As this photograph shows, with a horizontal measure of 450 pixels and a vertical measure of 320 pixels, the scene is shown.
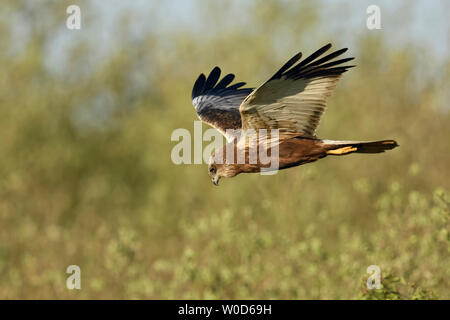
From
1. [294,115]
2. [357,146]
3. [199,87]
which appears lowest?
[357,146]

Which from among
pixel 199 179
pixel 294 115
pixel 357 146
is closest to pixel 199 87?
pixel 294 115

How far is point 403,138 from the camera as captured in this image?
652 inches

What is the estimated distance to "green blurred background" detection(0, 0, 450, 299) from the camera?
9805 mm

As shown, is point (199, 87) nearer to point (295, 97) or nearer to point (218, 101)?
point (218, 101)

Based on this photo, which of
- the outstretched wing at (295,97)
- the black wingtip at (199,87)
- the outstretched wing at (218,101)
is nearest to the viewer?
the outstretched wing at (295,97)

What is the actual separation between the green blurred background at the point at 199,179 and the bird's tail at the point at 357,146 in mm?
690

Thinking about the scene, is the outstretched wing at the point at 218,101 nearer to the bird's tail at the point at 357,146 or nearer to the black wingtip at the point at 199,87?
the black wingtip at the point at 199,87

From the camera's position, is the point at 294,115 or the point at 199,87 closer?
the point at 294,115

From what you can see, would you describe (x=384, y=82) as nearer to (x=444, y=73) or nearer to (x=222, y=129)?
(x=444, y=73)

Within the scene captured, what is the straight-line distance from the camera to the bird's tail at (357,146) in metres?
7.02

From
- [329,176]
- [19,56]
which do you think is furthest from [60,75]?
[329,176]

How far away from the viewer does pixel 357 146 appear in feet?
23.7

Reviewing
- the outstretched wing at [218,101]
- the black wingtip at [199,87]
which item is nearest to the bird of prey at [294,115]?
the outstretched wing at [218,101]

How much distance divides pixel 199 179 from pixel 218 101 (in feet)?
37.5
